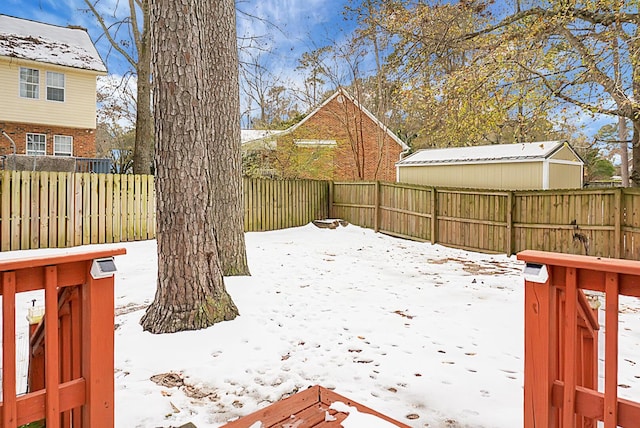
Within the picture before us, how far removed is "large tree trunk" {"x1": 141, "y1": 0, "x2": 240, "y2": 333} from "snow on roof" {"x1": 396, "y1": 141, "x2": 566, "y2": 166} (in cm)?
913

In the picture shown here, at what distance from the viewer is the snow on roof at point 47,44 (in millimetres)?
14352

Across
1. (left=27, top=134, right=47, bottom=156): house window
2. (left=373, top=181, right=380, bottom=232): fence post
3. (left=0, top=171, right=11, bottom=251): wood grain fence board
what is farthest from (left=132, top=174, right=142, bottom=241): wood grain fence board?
(left=27, top=134, right=47, bottom=156): house window

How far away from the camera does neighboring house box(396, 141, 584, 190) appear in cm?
1077

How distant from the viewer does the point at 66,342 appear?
1682mm

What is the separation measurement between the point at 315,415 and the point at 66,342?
1210 mm

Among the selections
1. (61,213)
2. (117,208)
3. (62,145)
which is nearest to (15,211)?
(61,213)

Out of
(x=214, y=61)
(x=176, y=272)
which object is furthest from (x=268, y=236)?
(x=176, y=272)

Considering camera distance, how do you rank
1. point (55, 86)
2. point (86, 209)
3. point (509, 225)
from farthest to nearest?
point (55, 86) → point (509, 225) → point (86, 209)

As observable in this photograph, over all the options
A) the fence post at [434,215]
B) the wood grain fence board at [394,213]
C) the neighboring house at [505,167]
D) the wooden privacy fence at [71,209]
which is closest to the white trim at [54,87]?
the wood grain fence board at [394,213]

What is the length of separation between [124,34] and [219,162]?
10068mm

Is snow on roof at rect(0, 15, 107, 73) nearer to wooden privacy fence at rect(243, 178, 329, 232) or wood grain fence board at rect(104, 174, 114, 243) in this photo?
wood grain fence board at rect(104, 174, 114, 243)

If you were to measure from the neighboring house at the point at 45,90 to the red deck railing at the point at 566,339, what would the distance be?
17.4 meters

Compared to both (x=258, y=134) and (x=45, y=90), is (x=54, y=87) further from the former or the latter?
(x=258, y=134)

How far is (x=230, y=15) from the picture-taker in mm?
4656
